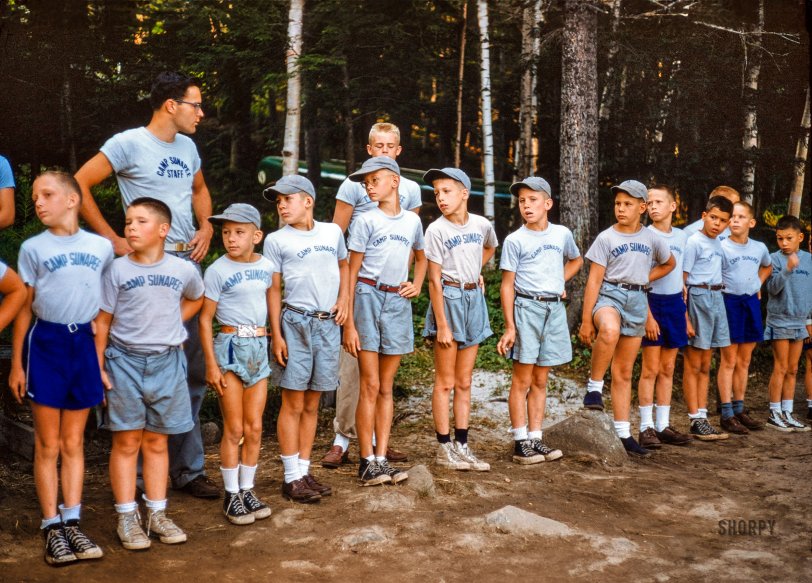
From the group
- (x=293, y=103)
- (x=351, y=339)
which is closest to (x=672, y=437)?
(x=351, y=339)

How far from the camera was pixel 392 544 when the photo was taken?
4.54 m

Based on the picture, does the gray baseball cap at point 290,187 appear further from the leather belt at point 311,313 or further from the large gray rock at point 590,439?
the large gray rock at point 590,439

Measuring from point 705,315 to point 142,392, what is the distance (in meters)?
5.35

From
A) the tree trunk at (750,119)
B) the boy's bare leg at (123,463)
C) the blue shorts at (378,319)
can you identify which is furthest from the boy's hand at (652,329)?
the tree trunk at (750,119)

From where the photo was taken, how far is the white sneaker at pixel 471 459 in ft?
19.8

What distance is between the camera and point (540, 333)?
6.43 m

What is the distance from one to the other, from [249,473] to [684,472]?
3436 millimetres

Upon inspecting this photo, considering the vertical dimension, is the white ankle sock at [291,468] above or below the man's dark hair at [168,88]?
below

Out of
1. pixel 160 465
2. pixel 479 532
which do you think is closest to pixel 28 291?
pixel 160 465

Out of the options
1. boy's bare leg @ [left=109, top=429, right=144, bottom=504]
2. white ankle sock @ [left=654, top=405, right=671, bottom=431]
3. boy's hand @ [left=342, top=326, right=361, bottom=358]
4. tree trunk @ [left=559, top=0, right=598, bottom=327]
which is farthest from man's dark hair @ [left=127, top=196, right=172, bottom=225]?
tree trunk @ [left=559, top=0, right=598, bottom=327]

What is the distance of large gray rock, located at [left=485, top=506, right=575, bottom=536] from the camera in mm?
4734

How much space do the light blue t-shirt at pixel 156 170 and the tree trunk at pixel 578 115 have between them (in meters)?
5.83

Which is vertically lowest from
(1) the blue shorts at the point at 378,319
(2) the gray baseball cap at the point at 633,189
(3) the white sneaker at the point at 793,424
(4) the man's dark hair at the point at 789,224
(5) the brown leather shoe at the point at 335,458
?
(3) the white sneaker at the point at 793,424

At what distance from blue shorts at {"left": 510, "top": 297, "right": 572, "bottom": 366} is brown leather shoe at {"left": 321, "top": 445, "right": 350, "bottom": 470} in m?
1.53
